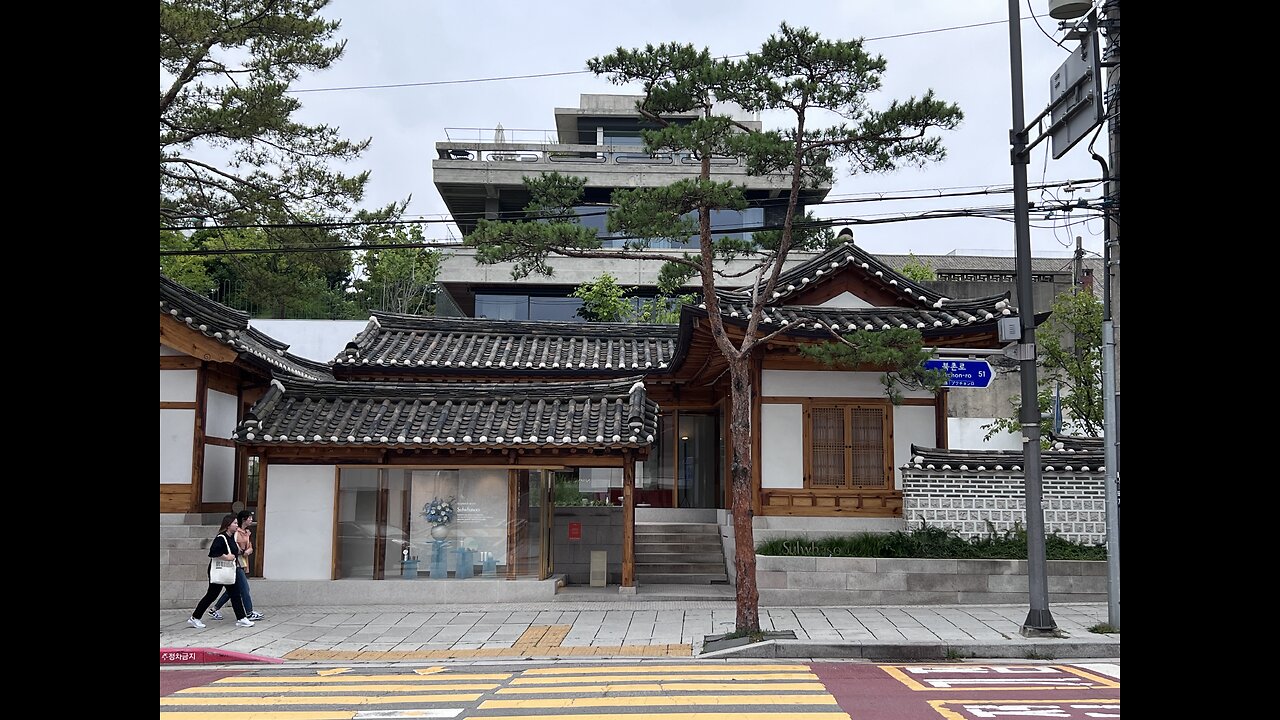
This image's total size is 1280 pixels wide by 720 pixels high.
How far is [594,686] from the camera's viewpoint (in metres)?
10.6

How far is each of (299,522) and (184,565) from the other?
2090mm

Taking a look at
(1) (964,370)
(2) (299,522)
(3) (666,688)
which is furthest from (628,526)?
(3) (666,688)

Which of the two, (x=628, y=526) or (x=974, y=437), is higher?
(x=974, y=437)

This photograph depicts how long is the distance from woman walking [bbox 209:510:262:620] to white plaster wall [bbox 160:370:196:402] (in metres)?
3.32

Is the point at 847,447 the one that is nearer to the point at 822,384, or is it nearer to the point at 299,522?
the point at 822,384

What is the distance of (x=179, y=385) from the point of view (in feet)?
60.1

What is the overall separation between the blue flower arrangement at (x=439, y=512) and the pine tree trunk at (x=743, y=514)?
6124 millimetres

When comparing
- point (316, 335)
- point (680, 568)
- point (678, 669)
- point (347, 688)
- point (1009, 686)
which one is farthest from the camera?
point (316, 335)

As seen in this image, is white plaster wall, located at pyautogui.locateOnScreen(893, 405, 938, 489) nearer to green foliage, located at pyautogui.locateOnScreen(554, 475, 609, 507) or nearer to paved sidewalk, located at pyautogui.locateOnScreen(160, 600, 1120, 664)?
paved sidewalk, located at pyautogui.locateOnScreen(160, 600, 1120, 664)

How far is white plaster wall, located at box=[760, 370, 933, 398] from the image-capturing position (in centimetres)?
1880

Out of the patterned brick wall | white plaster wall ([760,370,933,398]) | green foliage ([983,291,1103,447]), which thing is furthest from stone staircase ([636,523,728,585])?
green foliage ([983,291,1103,447])

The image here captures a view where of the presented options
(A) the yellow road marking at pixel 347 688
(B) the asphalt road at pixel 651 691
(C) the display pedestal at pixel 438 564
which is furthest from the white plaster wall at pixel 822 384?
(A) the yellow road marking at pixel 347 688
